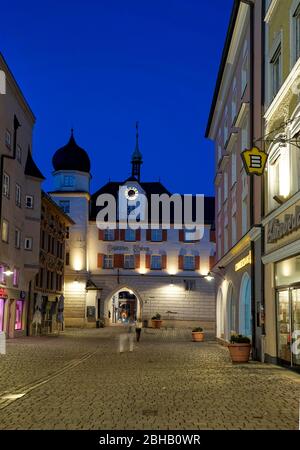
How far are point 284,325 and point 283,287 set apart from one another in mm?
1104

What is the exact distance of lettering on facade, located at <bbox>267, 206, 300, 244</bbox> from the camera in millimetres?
15245

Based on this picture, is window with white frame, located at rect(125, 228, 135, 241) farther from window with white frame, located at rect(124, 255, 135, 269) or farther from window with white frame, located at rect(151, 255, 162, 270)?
window with white frame, located at rect(151, 255, 162, 270)

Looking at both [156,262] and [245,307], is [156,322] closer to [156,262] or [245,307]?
[156,262]

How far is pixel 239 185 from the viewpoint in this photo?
26281mm

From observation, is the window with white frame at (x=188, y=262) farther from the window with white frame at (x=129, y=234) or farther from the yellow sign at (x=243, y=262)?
the yellow sign at (x=243, y=262)

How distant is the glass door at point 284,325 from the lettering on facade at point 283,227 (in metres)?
1.58

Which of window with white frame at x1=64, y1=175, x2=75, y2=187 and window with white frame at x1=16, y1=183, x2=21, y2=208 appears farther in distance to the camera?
window with white frame at x1=64, y1=175, x2=75, y2=187

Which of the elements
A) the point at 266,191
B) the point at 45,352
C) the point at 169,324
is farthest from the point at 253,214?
the point at 169,324

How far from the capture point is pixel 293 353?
16828 millimetres

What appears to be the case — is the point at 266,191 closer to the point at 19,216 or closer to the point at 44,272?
the point at 19,216

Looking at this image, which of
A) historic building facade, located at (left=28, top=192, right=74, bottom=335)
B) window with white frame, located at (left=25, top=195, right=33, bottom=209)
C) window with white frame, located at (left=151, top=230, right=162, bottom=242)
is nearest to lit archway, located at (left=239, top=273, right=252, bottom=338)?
window with white frame, located at (left=25, top=195, right=33, bottom=209)

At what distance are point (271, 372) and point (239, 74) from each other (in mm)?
14874

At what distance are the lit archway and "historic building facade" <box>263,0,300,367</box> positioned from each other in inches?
224

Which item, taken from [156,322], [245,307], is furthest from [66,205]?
[245,307]
